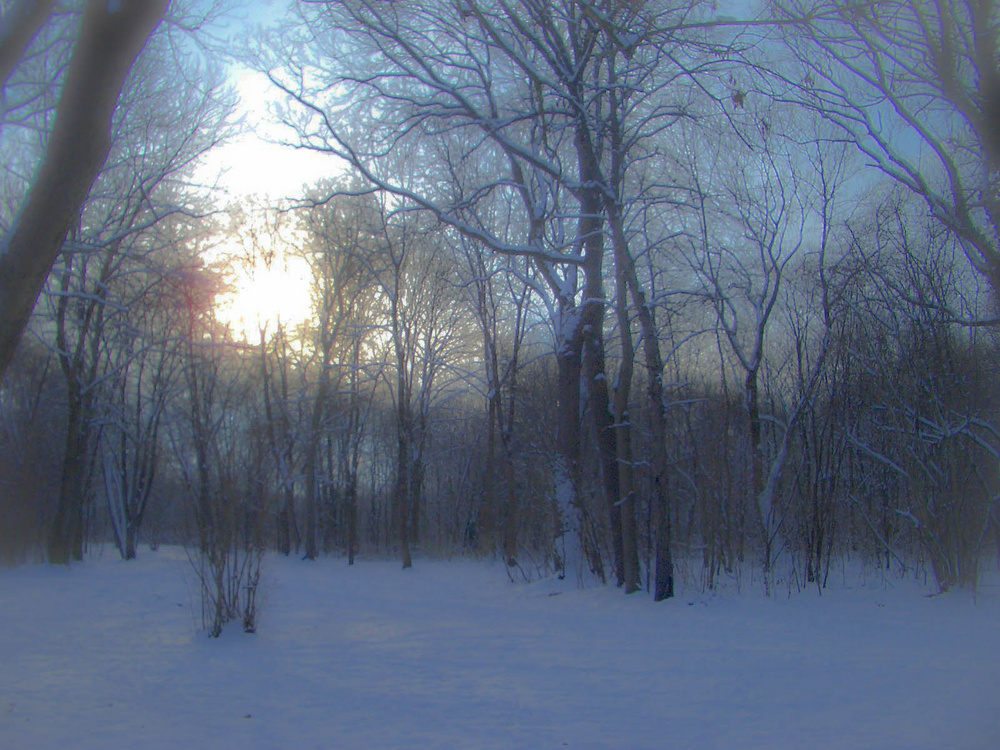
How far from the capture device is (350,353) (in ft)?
70.0

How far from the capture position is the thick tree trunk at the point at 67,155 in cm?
311

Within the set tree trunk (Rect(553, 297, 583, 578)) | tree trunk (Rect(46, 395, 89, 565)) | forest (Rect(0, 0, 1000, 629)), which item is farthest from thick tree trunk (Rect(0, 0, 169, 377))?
tree trunk (Rect(46, 395, 89, 565))

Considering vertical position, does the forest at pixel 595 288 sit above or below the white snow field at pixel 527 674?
above

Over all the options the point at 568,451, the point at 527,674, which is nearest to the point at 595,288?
the point at 568,451

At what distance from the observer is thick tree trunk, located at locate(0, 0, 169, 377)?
10.2 feet

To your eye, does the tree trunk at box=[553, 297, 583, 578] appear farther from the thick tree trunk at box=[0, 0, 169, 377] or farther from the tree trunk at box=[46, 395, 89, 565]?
the tree trunk at box=[46, 395, 89, 565]

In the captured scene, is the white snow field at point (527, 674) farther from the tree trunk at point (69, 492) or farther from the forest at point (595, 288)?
the tree trunk at point (69, 492)

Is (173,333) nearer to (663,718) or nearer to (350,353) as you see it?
(350,353)

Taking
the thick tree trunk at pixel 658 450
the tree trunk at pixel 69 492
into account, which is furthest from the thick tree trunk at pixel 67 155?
the tree trunk at pixel 69 492

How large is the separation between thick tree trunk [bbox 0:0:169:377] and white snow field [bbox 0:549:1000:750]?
2.21 meters

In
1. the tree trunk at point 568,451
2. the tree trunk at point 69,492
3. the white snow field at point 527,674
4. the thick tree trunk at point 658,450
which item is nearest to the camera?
the white snow field at point 527,674

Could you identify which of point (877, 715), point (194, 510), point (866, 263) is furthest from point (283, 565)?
point (877, 715)

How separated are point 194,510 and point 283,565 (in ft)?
40.8

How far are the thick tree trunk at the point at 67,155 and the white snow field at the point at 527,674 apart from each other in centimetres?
221
